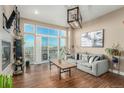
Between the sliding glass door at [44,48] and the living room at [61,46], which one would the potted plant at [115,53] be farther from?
the sliding glass door at [44,48]

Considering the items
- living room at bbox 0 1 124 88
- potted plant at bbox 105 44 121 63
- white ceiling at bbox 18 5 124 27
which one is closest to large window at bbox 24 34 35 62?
living room at bbox 0 1 124 88

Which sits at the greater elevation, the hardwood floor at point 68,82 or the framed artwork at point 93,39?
the framed artwork at point 93,39

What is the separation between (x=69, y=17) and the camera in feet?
9.02

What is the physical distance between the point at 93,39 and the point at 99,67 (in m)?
1.96

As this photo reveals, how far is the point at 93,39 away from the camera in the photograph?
16.7 feet

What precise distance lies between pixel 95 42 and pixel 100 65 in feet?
5.47

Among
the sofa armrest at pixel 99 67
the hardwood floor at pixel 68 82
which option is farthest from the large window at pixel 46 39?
the sofa armrest at pixel 99 67

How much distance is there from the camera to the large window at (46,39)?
5739 mm

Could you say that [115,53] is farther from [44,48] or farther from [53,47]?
[44,48]

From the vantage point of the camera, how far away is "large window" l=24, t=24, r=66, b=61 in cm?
574

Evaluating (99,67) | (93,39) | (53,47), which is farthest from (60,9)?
(53,47)

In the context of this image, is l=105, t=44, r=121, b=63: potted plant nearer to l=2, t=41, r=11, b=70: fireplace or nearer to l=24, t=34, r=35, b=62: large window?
l=2, t=41, r=11, b=70: fireplace

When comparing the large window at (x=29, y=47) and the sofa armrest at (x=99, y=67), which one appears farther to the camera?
the large window at (x=29, y=47)
